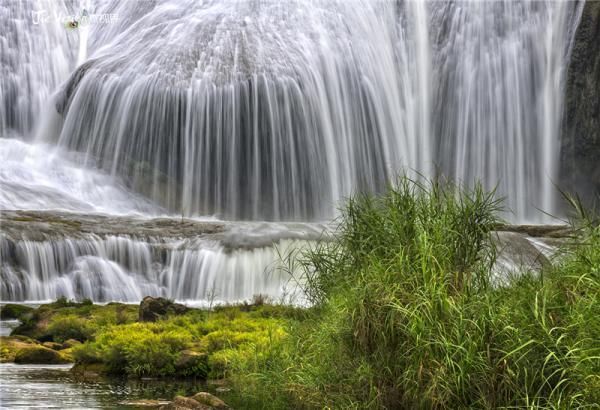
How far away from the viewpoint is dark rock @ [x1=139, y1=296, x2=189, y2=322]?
46.4 ft

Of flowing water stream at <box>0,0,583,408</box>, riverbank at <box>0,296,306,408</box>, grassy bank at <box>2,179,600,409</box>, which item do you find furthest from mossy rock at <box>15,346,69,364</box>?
flowing water stream at <box>0,0,583,408</box>

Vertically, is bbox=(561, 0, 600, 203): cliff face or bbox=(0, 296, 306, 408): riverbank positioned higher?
bbox=(561, 0, 600, 203): cliff face

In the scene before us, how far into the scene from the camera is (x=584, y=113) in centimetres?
3212

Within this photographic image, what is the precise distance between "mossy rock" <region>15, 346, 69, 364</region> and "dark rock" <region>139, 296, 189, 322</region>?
4.80ft

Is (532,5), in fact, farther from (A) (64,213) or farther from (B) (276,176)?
(A) (64,213)

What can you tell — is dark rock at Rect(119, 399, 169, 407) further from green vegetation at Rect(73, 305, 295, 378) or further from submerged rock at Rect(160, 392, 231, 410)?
green vegetation at Rect(73, 305, 295, 378)

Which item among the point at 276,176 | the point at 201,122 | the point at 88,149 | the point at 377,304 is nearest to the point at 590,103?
the point at 276,176

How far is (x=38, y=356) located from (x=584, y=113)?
945 inches

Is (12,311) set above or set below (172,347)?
above

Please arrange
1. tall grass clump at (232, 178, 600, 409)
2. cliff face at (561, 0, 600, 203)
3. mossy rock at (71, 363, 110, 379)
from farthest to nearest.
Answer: cliff face at (561, 0, 600, 203), mossy rock at (71, 363, 110, 379), tall grass clump at (232, 178, 600, 409)

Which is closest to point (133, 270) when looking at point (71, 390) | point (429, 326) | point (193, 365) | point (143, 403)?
Answer: point (193, 365)

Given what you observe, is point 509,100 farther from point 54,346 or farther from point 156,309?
point 54,346

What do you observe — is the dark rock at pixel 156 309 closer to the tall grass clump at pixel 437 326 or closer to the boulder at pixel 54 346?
the boulder at pixel 54 346

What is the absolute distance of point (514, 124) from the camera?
3356 centimetres
